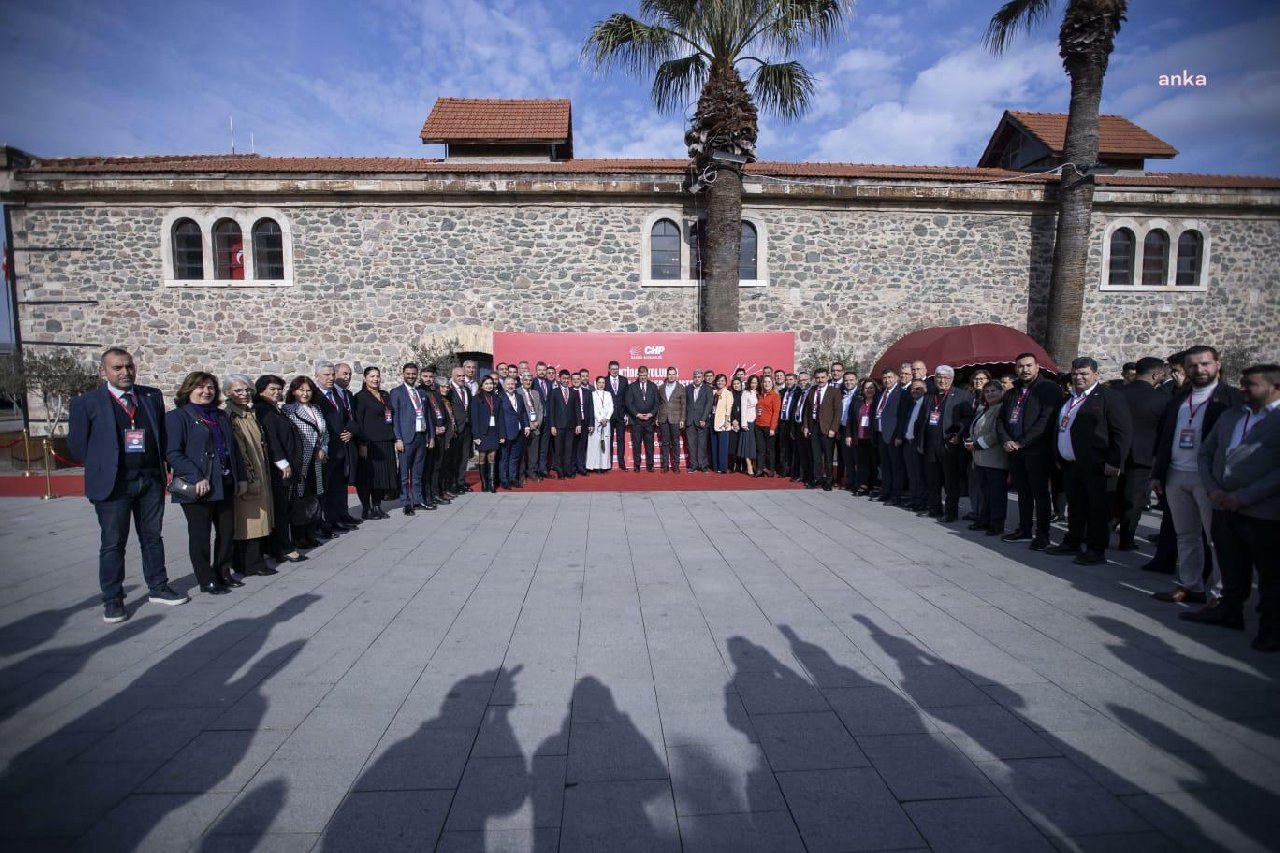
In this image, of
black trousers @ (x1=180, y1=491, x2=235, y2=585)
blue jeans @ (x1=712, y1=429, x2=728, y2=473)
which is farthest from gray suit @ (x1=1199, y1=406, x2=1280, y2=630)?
blue jeans @ (x1=712, y1=429, x2=728, y2=473)

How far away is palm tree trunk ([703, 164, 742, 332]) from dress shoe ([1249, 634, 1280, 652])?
383 inches

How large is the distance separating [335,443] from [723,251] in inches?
345

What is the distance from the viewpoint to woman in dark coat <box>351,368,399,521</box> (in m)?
7.55

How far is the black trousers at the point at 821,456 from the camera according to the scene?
32.0 feet

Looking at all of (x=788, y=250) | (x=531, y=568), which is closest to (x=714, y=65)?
(x=788, y=250)

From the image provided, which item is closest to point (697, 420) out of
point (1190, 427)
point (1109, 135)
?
point (1190, 427)

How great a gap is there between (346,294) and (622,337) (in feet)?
23.1

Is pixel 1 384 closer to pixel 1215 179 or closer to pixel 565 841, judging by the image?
pixel 565 841

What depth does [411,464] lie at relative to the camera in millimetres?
8156

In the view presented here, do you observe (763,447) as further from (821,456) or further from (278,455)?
(278,455)

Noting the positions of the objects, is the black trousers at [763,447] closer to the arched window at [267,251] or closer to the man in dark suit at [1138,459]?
the man in dark suit at [1138,459]

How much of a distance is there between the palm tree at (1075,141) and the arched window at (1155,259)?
7.84ft

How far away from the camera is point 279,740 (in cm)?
287

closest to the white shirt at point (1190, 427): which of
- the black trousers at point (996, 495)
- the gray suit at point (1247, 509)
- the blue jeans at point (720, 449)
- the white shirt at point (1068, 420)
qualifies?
the gray suit at point (1247, 509)
